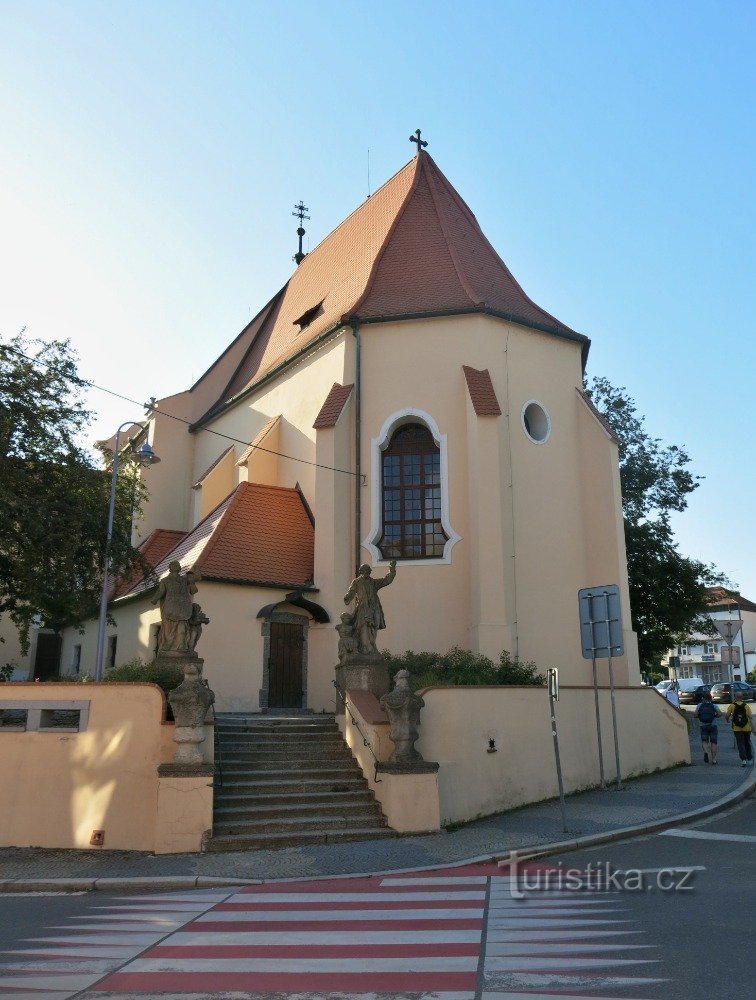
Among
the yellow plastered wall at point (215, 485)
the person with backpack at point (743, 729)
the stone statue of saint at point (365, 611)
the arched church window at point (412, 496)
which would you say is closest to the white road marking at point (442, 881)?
the stone statue of saint at point (365, 611)

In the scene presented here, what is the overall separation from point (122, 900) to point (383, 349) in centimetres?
1408

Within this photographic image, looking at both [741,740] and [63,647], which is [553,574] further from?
[63,647]

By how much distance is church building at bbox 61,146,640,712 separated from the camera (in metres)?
18.3

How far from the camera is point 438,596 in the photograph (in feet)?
61.0

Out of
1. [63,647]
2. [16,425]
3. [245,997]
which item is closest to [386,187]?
[16,425]

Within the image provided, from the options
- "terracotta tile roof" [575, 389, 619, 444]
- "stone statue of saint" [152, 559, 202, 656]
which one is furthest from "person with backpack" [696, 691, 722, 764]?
"stone statue of saint" [152, 559, 202, 656]

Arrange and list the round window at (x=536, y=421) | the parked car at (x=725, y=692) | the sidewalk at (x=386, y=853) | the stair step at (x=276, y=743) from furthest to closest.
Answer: the parked car at (x=725, y=692)
the round window at (x=536, y=421)
the stair step at (x=276, y=743)
the sidewalk at (x=386, y=853)

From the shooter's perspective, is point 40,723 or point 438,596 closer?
point 40,723

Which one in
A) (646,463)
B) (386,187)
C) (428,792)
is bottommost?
(428,792)

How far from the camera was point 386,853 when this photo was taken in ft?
34.2

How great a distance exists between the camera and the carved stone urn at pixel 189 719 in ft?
36.3

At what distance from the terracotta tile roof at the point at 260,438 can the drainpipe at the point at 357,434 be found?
10.4ft

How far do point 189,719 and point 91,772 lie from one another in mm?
1462

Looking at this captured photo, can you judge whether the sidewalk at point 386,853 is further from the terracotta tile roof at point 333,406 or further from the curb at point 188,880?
the terracotta tile roof at point 333,406
